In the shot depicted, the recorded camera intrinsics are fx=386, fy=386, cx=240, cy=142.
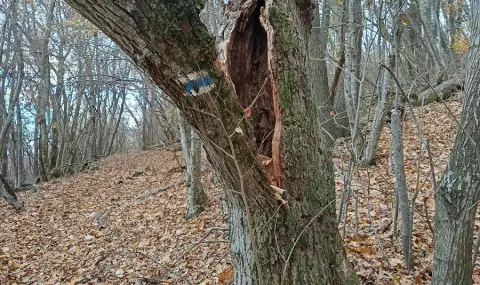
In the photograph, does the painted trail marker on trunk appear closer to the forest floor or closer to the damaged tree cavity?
the damaged tree cavity

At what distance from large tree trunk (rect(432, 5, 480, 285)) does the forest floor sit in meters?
0.21

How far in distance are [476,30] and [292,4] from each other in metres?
1.07

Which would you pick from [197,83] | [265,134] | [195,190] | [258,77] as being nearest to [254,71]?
[258,77]

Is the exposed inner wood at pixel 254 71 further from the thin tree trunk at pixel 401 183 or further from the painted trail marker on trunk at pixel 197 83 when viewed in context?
the thin tree trunk at pixel 401 183

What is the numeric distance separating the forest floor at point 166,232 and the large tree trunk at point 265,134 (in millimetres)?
703

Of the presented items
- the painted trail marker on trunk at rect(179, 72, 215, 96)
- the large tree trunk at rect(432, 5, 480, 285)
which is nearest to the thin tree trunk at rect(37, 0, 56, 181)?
the painted trail marker on trunk at rect(179, 72, 215, 96)

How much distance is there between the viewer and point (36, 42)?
14.3m

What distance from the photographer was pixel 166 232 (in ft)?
20.5

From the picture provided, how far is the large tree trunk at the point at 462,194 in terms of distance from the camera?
2139 millimetres

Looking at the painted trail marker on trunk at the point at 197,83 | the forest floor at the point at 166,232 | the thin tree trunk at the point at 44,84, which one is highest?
the thin tree trunk at the point at 44,84

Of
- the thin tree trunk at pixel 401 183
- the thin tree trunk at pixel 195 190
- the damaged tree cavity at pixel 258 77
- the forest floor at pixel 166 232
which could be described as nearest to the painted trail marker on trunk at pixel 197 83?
the damaged tree cavity at pixel 258 77

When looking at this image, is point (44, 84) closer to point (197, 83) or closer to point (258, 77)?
point (258, 77)

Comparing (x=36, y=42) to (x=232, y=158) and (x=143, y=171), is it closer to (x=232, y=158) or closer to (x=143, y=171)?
(x=143, y=171)

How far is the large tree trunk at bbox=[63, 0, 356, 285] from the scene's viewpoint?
183 centimetres
